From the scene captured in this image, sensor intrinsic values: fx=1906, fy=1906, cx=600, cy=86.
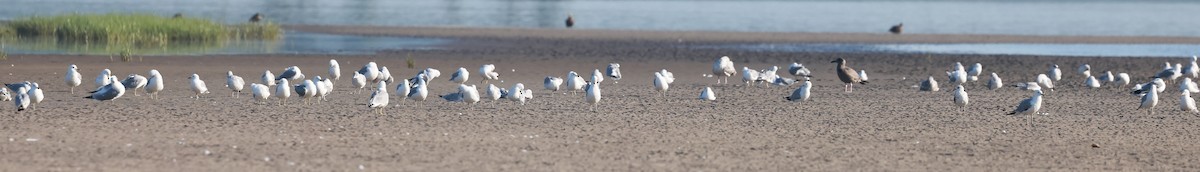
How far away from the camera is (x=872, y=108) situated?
720 inches

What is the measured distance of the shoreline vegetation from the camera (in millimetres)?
35219

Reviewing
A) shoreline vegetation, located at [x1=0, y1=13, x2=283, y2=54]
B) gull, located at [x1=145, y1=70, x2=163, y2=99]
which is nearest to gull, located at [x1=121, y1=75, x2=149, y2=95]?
gull, located at [x1=145, y1=70, x2=163, y2=99]

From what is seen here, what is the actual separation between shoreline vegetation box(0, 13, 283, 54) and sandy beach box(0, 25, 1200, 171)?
426 inches

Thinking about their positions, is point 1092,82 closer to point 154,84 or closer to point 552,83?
point 552,83

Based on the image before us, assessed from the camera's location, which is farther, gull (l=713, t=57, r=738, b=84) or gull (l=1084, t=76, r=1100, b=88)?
gull (l=713, t=57, r=738, b=84)

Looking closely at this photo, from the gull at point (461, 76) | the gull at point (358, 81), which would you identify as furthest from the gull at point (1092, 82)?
the gull at point (358, 81)

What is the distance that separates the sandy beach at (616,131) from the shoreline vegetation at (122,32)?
10828 mm

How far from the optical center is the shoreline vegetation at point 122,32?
3522cm

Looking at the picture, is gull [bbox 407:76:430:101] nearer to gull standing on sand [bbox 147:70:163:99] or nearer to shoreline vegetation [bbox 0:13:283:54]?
gull standing on sand [bbox 147:70:163:99]

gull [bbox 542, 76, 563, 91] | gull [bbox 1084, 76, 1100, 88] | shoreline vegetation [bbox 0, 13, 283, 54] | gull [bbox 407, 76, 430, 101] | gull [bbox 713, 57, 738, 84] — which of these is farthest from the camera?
shoreline vegetation [bbox 0, 13, 283, 54]

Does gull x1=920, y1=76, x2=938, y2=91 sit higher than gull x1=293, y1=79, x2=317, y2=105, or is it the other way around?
gull x1=920, y1=76, x2=938, y2=91

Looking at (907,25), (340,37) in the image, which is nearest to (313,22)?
(340,37)

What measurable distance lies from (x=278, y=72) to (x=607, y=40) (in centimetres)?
1690

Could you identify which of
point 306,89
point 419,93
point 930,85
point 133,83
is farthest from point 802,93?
point 133,83
